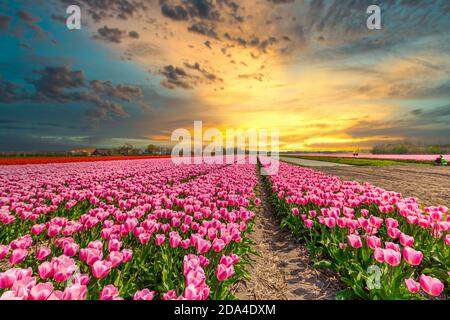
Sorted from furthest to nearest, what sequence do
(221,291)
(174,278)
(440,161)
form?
(440,161) → (174,278) → (221,291)

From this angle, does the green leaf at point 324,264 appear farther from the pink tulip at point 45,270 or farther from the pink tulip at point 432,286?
the pink tulip at point 45,270

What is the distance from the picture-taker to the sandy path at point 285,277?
11.8ft

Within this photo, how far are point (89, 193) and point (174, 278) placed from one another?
15.7 ft

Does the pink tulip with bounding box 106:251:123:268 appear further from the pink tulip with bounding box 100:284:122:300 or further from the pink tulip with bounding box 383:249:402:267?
the pink tulip with bounding box 383:249:402:267

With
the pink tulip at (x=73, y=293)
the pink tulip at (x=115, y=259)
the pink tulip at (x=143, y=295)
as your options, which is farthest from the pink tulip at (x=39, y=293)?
the pink tulip at (x=115, y=259)

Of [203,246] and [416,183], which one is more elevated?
[203,246]

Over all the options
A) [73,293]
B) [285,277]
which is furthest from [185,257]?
[285,277]

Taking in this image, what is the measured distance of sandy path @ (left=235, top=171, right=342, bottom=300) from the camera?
Answer: 3.58 metres

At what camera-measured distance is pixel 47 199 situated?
294 inches

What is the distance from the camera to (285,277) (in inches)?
162

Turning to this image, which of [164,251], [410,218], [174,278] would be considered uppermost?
[410,218]

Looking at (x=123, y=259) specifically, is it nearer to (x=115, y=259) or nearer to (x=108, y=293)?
(x=115, y=259)
